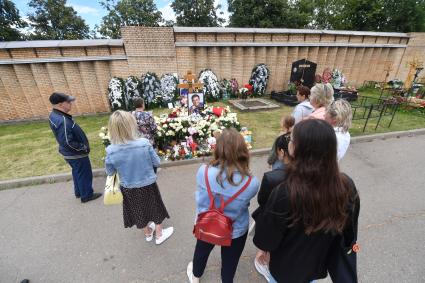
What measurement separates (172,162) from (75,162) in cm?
202

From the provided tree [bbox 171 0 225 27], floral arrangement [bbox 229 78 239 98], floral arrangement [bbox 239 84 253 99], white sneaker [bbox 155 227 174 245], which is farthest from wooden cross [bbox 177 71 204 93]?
tree [bbox 171 0 225 27]

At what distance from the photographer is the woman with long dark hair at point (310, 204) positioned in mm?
1221

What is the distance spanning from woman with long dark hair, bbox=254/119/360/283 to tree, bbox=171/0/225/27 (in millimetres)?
33454

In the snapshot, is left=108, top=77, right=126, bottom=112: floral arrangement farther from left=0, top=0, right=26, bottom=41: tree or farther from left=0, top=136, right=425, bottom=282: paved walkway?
left=0, top=0, right=26, bottom=41: tree

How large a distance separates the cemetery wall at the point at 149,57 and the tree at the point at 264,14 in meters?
11.1

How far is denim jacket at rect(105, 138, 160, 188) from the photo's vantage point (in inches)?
91.3

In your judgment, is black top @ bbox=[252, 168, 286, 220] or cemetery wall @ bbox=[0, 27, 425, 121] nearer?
black top @ bbox=[252, 168, 286, 220]

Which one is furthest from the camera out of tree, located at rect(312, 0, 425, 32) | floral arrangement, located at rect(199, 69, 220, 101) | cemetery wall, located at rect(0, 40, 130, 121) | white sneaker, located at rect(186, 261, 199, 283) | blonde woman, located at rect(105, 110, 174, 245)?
tree, located at rect(312, 0, 425, 32)

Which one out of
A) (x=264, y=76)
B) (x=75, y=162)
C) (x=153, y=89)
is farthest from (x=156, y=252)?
(x=264, y=76)

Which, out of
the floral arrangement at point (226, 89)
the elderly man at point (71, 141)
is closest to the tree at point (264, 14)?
the floral arrangement at point (226, 89)

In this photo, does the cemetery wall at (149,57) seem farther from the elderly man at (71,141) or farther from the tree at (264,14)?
the tree at (264,14)

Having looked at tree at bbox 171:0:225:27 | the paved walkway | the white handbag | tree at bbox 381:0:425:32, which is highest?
tree at bbox 171:0:225:27

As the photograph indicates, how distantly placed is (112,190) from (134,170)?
1.43 feet

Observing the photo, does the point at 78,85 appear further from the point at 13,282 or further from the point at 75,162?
the point at 13,282
